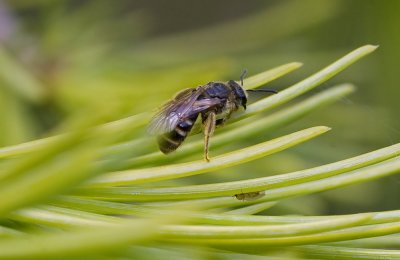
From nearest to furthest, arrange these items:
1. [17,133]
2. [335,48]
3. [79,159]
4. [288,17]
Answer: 1. [79,159]
2. [17,133]
3. [288,17]
4. [335,48]

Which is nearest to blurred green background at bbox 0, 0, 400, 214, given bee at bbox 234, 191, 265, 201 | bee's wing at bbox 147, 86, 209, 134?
bee's wing at bbox 147, 86, 209, 134

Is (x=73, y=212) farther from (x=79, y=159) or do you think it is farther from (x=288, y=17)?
Answer: (x=288, y=17)

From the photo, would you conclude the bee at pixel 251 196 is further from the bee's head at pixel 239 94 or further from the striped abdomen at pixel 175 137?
the bee's head at pixel 239 94

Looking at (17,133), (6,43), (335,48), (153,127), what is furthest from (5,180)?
(335,48)

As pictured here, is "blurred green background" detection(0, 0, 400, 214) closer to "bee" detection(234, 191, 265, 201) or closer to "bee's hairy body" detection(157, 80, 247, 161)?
"bee's hairy body" detection(157, 80, 247, 161)

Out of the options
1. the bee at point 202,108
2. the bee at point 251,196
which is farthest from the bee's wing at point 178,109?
the bee at point 251,196

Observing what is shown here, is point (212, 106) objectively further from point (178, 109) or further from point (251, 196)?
point (251, 196)

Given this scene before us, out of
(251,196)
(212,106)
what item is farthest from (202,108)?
(251,196)
